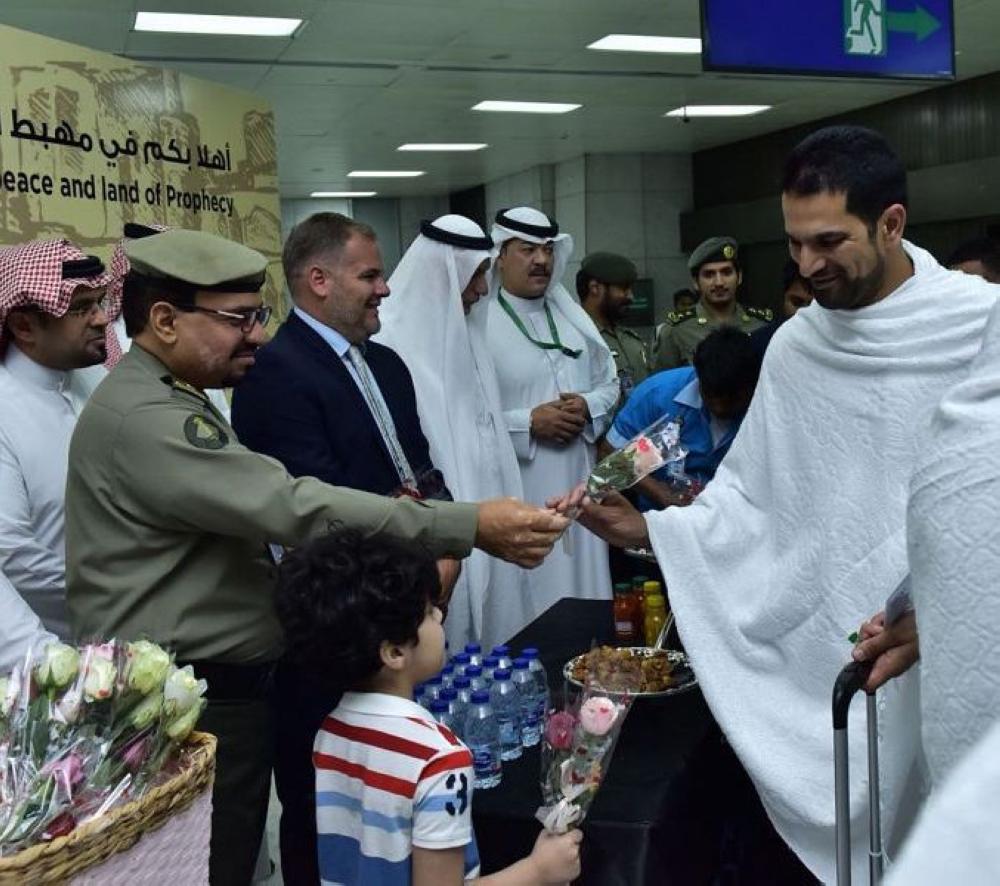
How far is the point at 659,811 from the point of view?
215 centimetres

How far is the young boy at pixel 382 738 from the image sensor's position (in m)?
1.80

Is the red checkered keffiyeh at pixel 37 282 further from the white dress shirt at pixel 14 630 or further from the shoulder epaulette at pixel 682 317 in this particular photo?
the shoulder epaulette at pixel 682 317

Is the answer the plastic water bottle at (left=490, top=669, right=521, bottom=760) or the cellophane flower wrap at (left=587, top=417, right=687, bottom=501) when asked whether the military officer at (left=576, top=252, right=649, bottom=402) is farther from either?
the plastic water bottle at (left=490, top=669, right=521, bottom=760)

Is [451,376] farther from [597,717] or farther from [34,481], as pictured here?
[597,717]

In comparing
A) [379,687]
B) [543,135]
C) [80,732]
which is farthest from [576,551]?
[543,135]

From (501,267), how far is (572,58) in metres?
5.20

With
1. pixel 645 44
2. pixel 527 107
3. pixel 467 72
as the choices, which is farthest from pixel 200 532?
pixel 527 107

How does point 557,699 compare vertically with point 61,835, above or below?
below

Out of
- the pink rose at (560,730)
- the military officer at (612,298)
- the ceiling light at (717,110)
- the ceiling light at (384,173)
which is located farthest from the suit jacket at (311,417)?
the ceiling light at (384,173)

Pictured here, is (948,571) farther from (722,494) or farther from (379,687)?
(722,494)

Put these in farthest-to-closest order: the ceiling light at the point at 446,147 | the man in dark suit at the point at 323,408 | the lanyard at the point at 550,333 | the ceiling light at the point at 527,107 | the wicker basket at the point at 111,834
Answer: the ceiling light at the point at 446,147, the ceiling light at the point at 527,107, the lanyard at the point at 550,333, the man in dark suit at the point at 323,408, the wicker basket at the point at 111,834

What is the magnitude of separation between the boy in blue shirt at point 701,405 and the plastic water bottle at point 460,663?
4.00 ft

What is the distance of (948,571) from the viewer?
132cm

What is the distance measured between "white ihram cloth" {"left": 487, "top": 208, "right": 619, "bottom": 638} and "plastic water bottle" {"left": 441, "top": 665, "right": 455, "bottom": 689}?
1.97 metres
